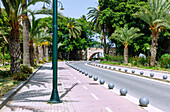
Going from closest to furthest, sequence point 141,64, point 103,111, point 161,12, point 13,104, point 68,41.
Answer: point 103,111
point 13,104
point 161,12
point 141,64
point 68,41

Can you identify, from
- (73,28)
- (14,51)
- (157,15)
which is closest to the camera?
(14,51)

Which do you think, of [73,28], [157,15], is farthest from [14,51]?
[73,28]

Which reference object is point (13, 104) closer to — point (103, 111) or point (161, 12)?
point (103, 111)

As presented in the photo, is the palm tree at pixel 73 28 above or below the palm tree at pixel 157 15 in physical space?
above

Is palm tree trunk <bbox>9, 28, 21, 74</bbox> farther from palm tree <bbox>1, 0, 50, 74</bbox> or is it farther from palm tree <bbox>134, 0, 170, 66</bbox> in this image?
palm tree <bbox>134, 0, 170, 66</bbox>

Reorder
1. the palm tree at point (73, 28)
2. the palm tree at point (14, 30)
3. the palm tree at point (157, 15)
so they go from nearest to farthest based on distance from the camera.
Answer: the palm tree at point (14, 30) → the palm tree at point (157, 15) → the palm tree at point (73, 28)

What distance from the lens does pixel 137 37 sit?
137 ft

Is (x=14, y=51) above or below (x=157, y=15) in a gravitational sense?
below

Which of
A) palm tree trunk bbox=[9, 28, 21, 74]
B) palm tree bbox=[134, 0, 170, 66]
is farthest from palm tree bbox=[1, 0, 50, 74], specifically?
palm tree bbox=[134, 0, 170, 66]

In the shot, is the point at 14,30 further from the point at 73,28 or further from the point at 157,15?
the point at 73,28

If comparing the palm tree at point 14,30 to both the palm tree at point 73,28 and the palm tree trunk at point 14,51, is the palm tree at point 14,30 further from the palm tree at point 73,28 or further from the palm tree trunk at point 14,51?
the palm tree at point 73,28

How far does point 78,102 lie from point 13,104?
2526mm

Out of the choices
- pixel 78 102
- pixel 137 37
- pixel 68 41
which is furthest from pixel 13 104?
pixel 68 41

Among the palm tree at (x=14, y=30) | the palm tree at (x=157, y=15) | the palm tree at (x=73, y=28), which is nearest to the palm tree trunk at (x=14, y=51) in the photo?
the palm tree at (x=14, y=30)
